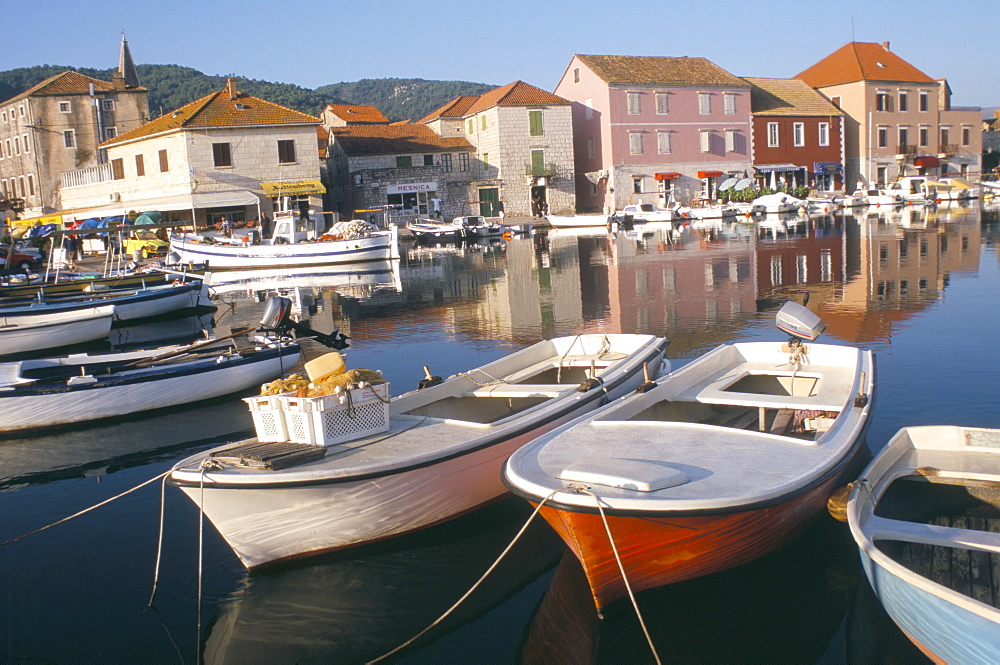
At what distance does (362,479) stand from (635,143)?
4840 cm

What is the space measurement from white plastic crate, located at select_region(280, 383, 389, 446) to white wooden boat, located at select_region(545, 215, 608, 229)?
42641mm

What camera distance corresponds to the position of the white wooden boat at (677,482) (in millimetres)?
4898

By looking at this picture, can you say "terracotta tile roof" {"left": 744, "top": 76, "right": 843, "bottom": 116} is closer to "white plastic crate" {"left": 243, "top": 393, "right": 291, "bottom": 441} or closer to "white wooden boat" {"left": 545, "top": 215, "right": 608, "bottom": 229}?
"white wooden boat" {"left": 545, "top": 215, "right": 608, "bottom": 229}

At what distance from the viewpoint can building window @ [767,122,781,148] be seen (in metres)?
54.9

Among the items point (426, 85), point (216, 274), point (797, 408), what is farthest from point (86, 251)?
point (426, 85)

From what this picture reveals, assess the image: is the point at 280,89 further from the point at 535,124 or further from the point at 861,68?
the point at 861,68

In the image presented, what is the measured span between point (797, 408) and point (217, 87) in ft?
366

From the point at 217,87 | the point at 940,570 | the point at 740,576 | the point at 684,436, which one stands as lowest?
the point at 740,576

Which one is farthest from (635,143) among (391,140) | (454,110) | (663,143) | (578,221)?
(391,140)

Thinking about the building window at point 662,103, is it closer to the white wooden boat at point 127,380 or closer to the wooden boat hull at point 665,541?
the white wooden boat at point 127,380

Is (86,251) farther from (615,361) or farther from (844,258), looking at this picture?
(615,361)

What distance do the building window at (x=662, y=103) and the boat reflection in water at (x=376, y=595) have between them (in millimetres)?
48294

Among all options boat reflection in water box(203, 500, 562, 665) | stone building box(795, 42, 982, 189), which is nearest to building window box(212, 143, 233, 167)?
boat reflection in water box(203, 500, 562, 665)

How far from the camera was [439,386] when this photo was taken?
7824 mm
